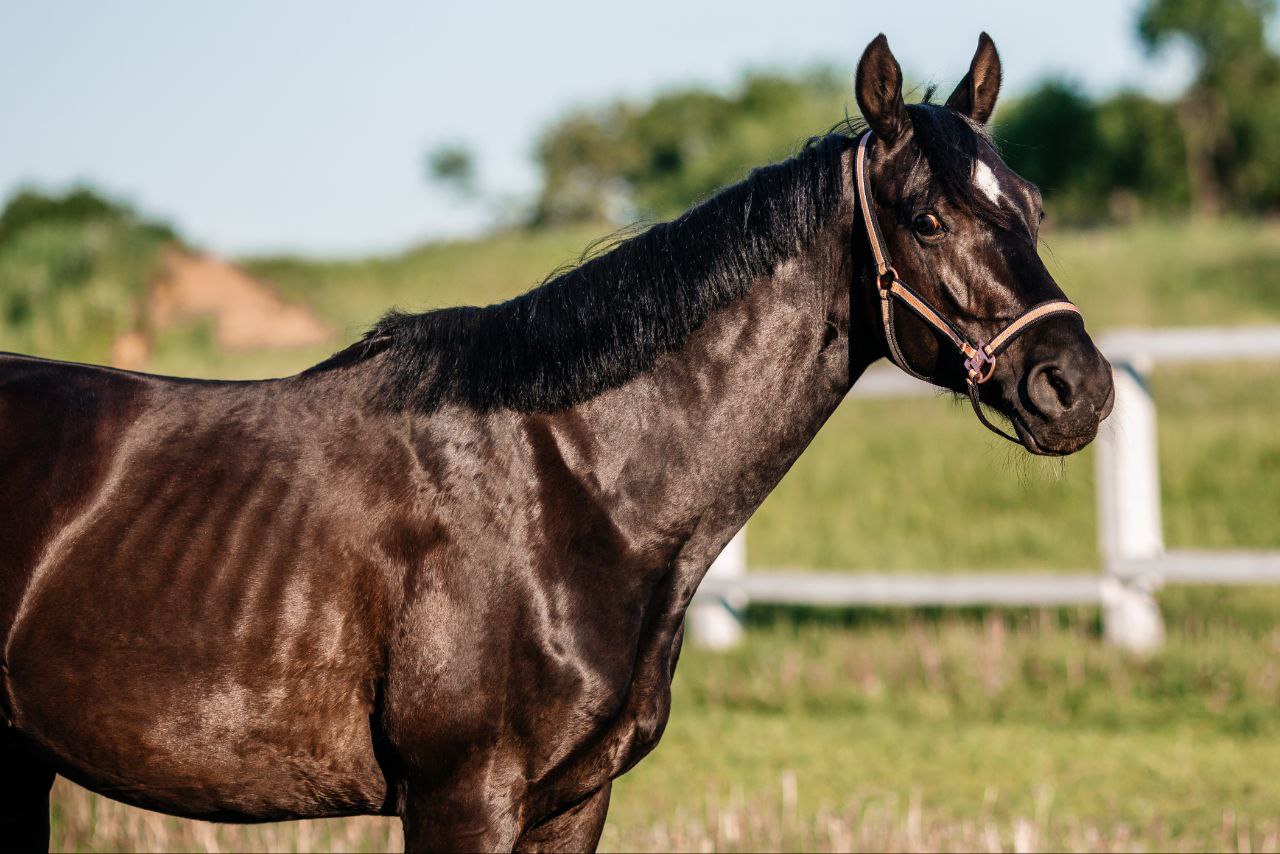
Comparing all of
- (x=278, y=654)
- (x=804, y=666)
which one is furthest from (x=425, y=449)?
(x=804, y=666)

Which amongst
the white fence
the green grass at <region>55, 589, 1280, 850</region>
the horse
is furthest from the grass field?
→ the horse

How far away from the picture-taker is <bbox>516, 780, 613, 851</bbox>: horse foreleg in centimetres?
316

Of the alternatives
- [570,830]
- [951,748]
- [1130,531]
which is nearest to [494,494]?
[570,830]

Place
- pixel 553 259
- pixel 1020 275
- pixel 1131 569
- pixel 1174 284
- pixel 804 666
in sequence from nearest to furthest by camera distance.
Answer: pixel 1020 275, pixel 1131 569, pixel 804 666, pixel 1174 284, pixel 553 259

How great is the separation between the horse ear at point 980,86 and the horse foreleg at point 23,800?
281 cm

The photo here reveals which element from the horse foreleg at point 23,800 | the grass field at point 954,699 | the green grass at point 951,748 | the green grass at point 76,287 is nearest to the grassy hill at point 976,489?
the grass field at point 954,699

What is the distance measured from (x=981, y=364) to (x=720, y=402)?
59cm

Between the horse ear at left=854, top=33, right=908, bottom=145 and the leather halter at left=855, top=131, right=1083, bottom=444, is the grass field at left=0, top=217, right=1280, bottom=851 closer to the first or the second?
the leather halter at left=855, top=131, right=1083, bottom=444

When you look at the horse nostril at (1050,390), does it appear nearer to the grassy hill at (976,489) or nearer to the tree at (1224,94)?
the grassy hill at (976,489)

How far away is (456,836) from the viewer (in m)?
2.82

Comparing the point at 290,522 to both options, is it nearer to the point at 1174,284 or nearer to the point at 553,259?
the point at 1174,284

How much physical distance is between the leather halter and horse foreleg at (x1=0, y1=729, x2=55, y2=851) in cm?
234

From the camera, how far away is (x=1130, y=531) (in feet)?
25.2

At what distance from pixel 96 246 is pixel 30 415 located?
16988mm
